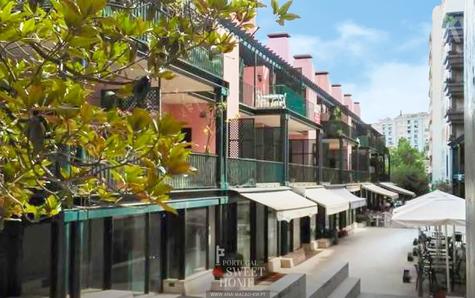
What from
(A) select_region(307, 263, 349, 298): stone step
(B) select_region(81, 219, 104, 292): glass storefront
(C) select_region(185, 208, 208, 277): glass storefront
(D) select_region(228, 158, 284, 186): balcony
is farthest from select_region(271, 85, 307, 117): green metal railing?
(B) select_region(81, 219, 104, 292): glass storefront

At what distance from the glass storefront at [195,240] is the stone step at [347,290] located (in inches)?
161

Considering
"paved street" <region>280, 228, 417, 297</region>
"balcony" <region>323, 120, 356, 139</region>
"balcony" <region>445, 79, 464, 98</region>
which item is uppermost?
"balcony" <region>445, 79, 464, 98</region>

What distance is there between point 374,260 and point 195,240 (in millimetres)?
9887

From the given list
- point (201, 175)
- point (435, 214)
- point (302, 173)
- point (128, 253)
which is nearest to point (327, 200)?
point (302, 173)

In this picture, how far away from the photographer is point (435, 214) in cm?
1430

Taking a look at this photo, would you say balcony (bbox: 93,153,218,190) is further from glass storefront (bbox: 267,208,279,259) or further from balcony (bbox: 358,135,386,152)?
balcony (bbox: 358,135,386,152)

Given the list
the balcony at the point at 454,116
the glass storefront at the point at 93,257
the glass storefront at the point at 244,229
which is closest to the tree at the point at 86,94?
the glass storefront at the point at 93,257

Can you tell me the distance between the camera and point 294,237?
23.9 metres

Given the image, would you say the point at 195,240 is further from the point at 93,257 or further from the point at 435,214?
the point at 435,214

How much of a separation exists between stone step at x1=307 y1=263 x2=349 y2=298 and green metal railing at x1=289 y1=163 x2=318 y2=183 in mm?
8848

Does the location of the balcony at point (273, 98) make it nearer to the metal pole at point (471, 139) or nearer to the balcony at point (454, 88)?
the metal pole at point (471, 139)

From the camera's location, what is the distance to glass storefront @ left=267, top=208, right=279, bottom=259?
2071cm

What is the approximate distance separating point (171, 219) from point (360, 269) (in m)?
8.69

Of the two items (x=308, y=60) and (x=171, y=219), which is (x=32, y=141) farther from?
(x=308, y=60)
